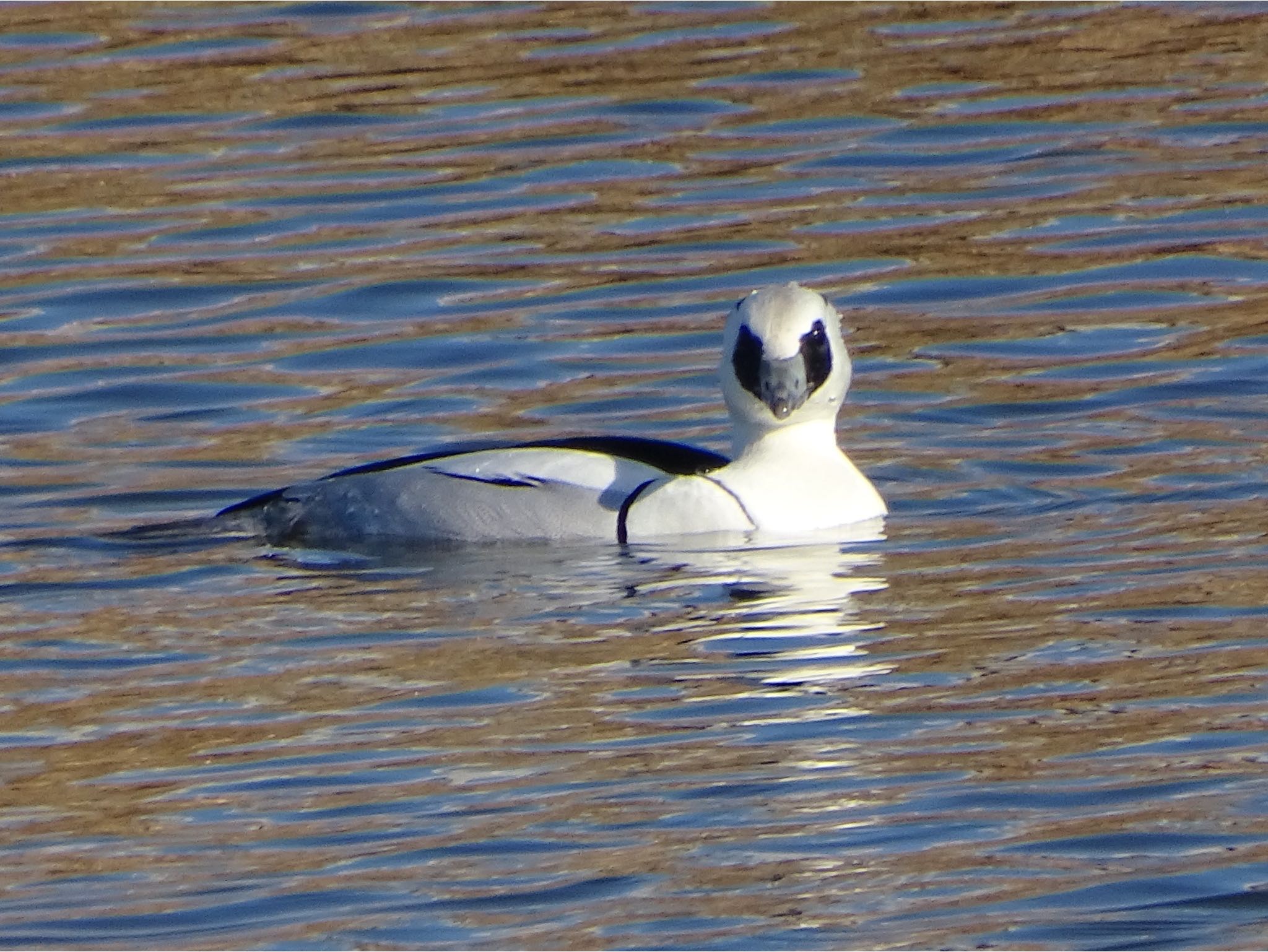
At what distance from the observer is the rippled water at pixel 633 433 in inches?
278

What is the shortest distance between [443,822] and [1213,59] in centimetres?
1340

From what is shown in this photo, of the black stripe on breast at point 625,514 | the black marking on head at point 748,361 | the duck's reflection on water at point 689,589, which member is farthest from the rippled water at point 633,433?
the black marking on head at point 748,361

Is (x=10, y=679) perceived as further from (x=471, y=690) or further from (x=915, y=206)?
(x=915, y=206)

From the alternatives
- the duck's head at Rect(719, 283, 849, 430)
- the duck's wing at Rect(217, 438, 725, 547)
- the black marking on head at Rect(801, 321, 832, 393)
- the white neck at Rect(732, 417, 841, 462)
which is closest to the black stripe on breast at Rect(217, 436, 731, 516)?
the duck's wing at Rect(217, 438, 725, 547)

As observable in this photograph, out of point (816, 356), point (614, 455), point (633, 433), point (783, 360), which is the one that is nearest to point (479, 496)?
point (614, 455)

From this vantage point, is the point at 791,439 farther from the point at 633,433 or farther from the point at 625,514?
the point at 633,433

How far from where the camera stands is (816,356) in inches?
440

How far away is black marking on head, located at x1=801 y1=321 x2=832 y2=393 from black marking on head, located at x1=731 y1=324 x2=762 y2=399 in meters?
0.18

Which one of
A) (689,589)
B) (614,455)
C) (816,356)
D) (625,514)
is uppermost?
(816,356)

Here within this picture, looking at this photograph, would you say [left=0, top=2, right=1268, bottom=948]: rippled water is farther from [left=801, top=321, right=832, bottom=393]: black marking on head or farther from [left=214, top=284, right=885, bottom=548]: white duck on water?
[left=801, top=321, right=832, bottom=393]: black marking on head

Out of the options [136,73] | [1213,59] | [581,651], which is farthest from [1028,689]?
[136,73]

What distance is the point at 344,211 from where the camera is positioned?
56.7 feet

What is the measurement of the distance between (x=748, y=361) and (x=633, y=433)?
75.4 inches

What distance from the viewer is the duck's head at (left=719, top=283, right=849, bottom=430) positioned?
1108cm
